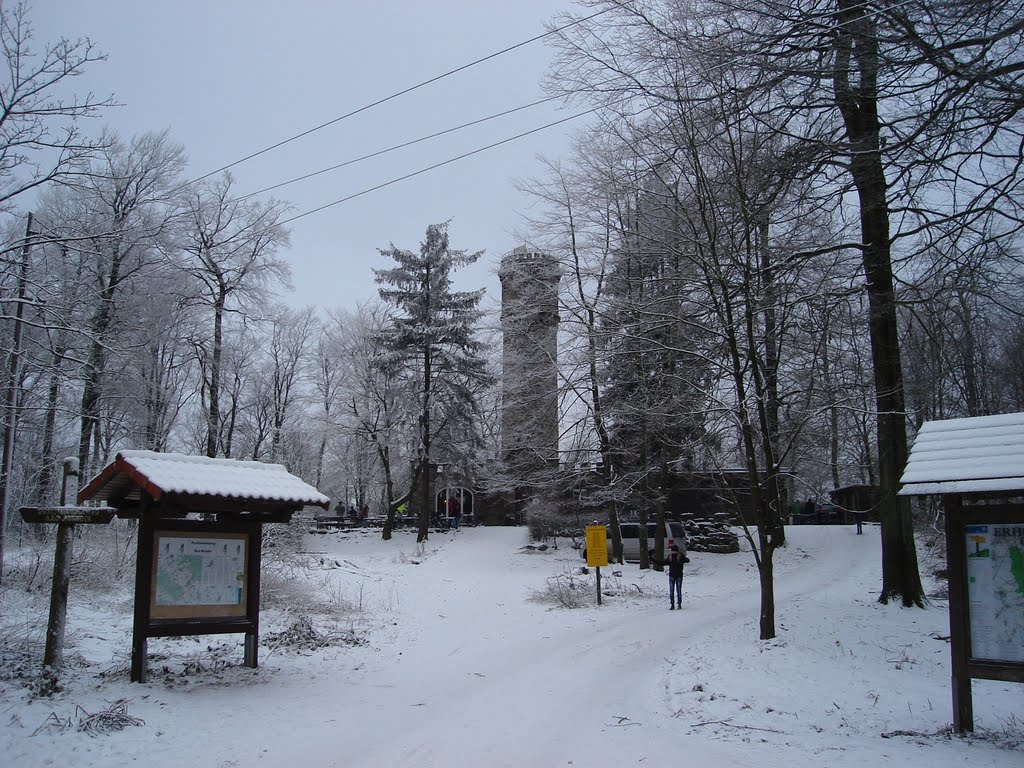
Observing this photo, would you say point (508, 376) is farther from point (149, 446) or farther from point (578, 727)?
point (578, 727)

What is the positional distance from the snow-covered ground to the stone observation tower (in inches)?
459

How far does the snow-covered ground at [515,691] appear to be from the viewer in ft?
22.9

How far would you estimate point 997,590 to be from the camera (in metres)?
7.26

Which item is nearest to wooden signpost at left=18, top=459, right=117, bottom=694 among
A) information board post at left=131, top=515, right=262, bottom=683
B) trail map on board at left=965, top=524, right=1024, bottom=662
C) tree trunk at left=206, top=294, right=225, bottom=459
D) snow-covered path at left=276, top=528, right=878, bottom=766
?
information board post at left=131, top=515, right=262, bottom=683

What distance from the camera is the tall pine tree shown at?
36.8 meters

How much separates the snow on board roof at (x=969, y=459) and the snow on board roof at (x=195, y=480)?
23.3 ft

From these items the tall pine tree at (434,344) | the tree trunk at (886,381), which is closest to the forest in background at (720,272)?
the tree trunk at (886,381)

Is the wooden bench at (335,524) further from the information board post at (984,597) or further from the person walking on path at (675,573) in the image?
Result: the information board post at (984,597)

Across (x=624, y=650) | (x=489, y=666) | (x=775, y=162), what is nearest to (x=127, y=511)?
(x=489, y=666)

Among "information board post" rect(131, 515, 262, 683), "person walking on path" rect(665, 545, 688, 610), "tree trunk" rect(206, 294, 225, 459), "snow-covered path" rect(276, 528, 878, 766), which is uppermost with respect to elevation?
"tree trunk" rect(206, 294, 225, 459)

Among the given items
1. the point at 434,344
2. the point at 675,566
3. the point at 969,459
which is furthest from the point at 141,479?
the point at 434,344

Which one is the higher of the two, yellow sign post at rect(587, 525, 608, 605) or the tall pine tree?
the tall pine tree

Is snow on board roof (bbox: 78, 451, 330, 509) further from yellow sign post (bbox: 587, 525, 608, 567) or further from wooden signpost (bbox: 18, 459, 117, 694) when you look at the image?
yellow sign post (bbox: 587, 525, 608, 567)

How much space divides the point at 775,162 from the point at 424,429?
2723 centimetres
